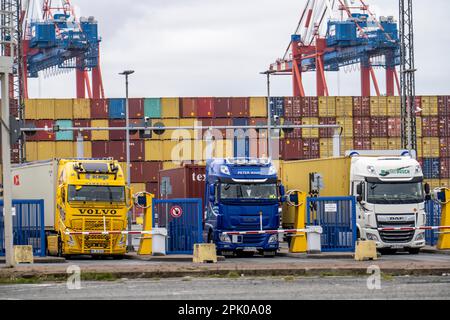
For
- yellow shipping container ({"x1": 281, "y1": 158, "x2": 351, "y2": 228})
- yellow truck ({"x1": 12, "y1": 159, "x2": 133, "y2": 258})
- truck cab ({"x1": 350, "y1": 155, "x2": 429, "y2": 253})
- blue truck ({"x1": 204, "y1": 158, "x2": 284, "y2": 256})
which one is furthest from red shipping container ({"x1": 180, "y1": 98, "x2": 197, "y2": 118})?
blue truck ({"x1": 204, "y1": 158, "x2": 284, "y2": 256})

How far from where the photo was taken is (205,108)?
8531 centimetres

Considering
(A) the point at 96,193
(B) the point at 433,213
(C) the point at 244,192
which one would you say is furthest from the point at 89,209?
(B) the point at 433,213

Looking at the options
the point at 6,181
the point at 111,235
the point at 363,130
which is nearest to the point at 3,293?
the point at 6,181

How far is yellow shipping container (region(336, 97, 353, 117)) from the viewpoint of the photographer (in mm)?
88556

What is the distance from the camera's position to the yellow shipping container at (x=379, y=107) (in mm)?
88812

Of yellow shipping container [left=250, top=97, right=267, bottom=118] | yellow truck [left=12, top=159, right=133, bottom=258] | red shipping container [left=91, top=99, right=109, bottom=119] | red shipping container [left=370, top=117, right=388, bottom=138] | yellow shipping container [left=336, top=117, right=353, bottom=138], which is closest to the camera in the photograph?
yellow truck [left=12, top=159, right=133, bottom=258]

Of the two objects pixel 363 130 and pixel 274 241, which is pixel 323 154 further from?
pixel 274 241

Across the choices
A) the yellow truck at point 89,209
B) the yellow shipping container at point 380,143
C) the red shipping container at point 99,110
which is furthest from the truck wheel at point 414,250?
the yellow shipping container at point 380,143

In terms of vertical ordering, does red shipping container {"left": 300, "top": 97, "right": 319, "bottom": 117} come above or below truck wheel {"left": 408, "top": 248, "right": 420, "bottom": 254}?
above

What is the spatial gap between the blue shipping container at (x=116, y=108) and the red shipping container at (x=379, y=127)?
61.9ft

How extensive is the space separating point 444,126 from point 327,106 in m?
9.06

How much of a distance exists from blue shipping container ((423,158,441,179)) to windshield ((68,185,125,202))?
179 feet

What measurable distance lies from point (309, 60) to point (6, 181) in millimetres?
86752

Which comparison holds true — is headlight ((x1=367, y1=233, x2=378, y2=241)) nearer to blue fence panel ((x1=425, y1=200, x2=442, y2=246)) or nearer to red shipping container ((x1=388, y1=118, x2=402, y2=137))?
blue fence panel ((x1=425, y1=200, x2=442, y2=246))
